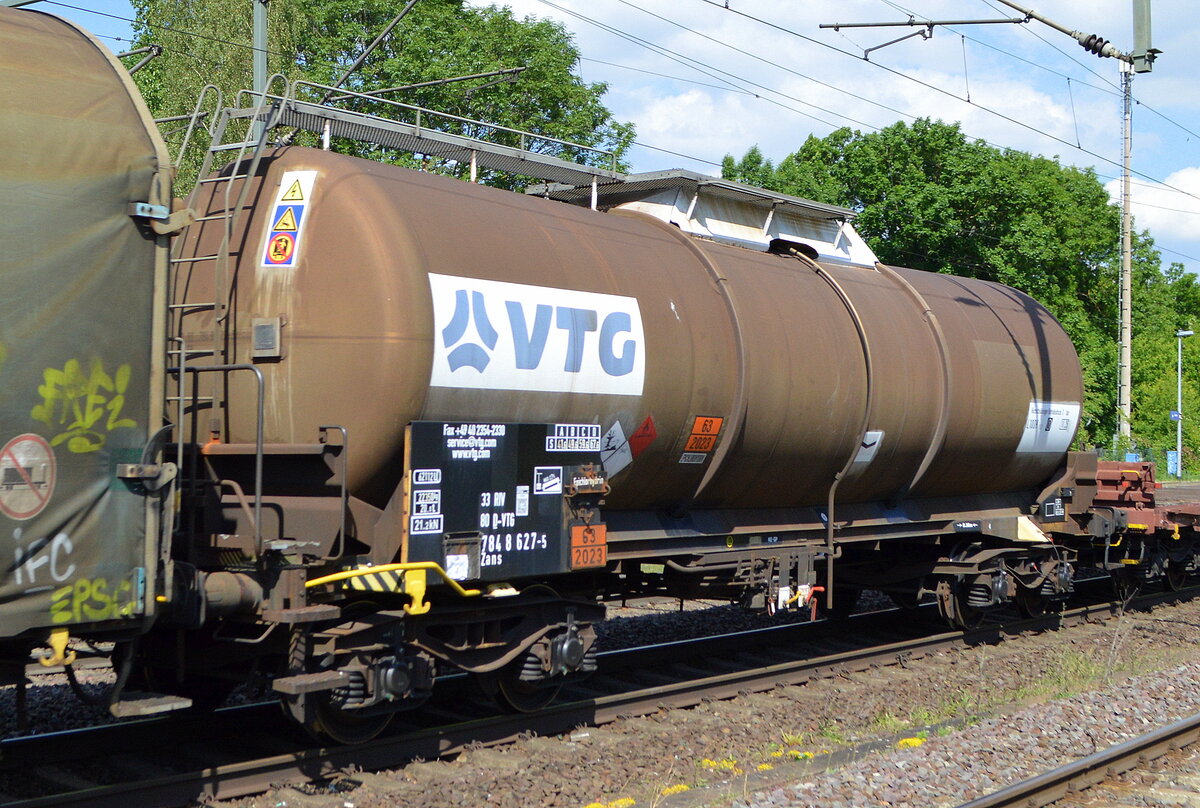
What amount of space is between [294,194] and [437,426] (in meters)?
1.80

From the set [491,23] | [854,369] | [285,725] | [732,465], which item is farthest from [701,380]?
[491,23]

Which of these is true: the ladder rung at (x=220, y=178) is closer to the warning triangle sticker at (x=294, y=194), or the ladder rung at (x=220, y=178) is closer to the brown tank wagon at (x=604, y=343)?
the brown tank wagon at (x=604, y=343)

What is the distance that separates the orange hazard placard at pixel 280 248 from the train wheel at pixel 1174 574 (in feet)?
49.2

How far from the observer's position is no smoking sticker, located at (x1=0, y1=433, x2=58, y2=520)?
17.0 ft

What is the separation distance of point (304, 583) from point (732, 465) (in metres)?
3.99

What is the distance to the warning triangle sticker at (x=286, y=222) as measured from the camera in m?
7.24

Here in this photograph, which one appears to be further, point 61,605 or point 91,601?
point 91,601

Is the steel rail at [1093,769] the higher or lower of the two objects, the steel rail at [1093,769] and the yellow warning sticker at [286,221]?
the lower

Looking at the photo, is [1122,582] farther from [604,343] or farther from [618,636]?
[604,343]

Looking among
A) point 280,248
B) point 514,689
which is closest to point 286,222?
Result: point 280,248

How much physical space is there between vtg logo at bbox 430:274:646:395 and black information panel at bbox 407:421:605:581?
326 mm

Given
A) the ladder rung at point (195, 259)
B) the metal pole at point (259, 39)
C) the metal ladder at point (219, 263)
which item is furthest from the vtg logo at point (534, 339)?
the metal pole at point (259, 39)

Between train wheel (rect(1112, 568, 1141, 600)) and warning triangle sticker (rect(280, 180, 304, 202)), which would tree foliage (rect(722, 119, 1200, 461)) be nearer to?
train wheel (rect(1112, 568, 1141, 600))

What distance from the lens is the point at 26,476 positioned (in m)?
5.26
